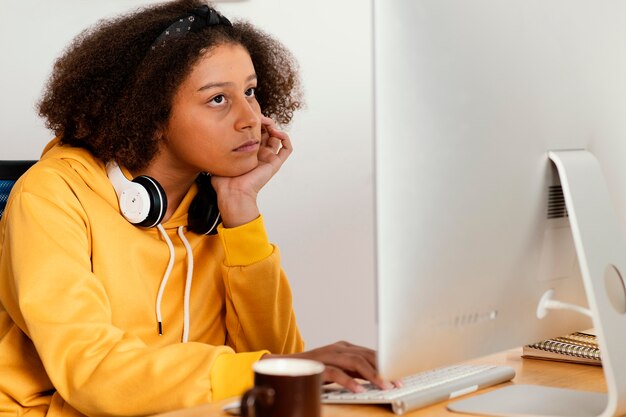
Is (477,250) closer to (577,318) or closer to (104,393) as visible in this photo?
→ (577,318)

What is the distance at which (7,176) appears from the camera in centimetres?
160

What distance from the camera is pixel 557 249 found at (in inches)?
39.9

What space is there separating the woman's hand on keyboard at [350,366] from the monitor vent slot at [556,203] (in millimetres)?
288

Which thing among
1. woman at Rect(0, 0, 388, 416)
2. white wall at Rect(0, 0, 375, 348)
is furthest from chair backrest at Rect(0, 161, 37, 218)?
white wall at Rect(0, 0, 375, 348)

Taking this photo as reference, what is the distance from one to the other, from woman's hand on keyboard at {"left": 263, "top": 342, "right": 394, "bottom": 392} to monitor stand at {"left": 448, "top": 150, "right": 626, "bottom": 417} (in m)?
0.12

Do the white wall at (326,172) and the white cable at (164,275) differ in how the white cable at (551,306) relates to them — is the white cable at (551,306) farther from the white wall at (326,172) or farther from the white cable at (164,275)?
the white wall at (326,172)

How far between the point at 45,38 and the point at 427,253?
1755mm

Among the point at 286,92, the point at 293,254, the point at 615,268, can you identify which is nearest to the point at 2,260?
the point at 286,92

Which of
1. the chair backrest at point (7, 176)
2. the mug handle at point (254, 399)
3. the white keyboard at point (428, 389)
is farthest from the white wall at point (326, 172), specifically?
Result: the mug handle at point (254, 399)

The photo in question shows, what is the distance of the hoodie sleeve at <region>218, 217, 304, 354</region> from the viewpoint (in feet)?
5.32

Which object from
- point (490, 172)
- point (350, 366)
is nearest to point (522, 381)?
point (350, 366)

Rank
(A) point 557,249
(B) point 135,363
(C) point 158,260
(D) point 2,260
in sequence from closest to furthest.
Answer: (A) point 557,249
(B) point 135,363
(D) point 2,260
(C) point 158,260

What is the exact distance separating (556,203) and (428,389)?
27cm

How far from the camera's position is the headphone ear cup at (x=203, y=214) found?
1.64 meters
